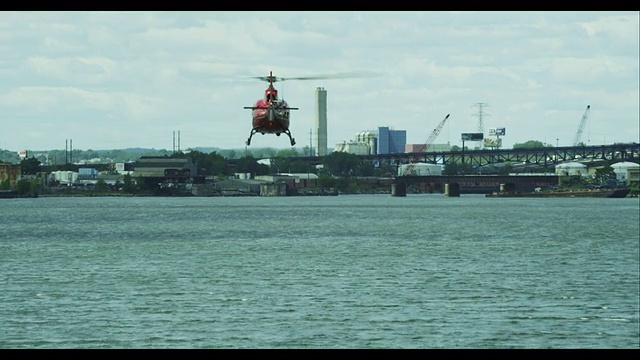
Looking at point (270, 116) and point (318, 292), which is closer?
point (270, 116)

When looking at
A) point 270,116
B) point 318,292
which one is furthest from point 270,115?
point 318,292

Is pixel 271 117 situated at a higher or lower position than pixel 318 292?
higher

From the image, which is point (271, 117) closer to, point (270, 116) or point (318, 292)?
point (270, 116)

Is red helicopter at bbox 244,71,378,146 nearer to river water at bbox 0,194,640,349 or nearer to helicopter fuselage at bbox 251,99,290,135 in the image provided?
helicopter fuselage at bbox 251,99,290,135

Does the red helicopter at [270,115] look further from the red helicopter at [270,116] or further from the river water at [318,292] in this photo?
the river water at [318,292]

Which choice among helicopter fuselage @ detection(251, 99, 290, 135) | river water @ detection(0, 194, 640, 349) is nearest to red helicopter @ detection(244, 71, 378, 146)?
helicopter fuselage @ detection(251, 99, 290, 135)

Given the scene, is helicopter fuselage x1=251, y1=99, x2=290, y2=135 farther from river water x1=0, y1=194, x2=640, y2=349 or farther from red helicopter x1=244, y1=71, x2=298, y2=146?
river water x1=0, y1=194, x2=640, y2=349

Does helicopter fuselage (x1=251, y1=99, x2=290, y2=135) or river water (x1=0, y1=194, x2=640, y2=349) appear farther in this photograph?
river water (x1=0, y1=194, x2=640, y2=349)

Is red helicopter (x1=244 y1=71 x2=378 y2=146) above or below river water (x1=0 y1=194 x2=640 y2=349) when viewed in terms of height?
above
